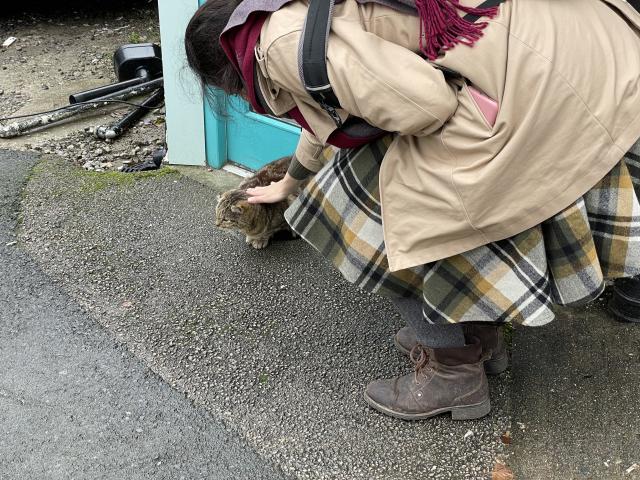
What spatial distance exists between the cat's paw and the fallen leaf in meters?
1.46

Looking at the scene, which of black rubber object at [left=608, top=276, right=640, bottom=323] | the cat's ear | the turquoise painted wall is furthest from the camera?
the turquoise painted wall

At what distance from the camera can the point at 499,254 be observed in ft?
5.25

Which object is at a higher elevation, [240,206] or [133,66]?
[240,206]

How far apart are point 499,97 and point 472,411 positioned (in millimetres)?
1101

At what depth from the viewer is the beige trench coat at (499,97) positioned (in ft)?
4.54

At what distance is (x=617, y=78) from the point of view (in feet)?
4.62

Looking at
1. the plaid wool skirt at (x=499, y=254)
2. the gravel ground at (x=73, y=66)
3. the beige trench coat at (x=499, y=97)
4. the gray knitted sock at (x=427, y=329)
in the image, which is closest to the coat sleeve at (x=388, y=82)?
the beige trench coat at (x=499, y=97)

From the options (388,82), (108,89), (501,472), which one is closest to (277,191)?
(388,82)

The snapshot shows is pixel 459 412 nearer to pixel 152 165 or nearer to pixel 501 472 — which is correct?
pixel 501 472

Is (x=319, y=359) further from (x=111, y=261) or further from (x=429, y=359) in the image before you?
(x=111, y=261)

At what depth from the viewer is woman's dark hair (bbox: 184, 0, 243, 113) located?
162 centimetres

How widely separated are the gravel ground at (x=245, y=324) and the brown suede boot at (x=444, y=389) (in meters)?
0.05

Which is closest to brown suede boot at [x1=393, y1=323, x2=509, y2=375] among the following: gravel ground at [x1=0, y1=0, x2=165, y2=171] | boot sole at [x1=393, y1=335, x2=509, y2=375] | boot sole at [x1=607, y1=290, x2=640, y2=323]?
boot sole at [x1=393, y1=335, x2=509, y2=375]

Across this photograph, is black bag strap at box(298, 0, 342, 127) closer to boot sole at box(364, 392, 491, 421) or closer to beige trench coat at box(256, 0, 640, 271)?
beige trench coat at box(256, 0, 640, 271)
